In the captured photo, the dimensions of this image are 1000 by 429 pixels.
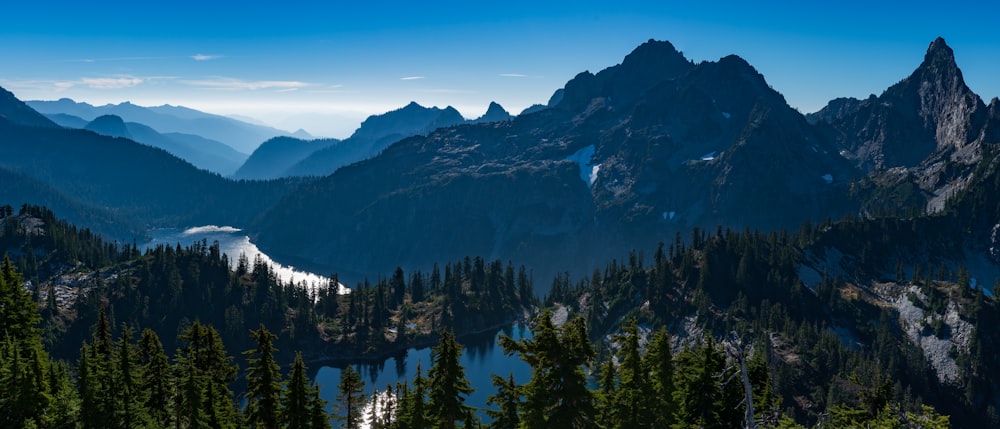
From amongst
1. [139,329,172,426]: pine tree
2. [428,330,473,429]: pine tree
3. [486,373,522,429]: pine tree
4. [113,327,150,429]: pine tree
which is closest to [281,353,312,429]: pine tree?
[428,330,473,429]: pine tree

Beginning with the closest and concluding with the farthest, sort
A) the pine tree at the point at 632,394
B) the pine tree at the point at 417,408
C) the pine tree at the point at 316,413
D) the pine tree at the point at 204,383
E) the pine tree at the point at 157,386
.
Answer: the pine tree at the point at 632,394
the pine tree at the point at 316,413
the pine tree at the point at 204,383
the pine tree at the point at 157,386
the pine tree at the point at 417,408

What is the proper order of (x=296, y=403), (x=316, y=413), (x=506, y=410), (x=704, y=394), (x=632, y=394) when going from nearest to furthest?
1. (x=704, y=394)
2. (x=632, y=394)
3. (x=506, y=410)
4. (x=296, y=403)
5. (x=316, y=413)

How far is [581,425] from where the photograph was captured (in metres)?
47.5

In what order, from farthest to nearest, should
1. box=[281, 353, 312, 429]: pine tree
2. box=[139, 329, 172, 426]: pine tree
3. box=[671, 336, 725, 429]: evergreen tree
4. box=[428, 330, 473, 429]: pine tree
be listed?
1. box=[139, 329, 172, 426]: pine tree
2. box=[428, 330, 473, 429]: pine tree
3. box=[281, 353, 312, 429]: pine tree
4. box=[671, 336, 725, 429]: evergreen tree

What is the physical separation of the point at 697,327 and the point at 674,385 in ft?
517

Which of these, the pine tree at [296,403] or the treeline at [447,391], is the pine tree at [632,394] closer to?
the treeline at [447,391]

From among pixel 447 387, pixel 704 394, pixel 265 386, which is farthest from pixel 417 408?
pixel 704 394

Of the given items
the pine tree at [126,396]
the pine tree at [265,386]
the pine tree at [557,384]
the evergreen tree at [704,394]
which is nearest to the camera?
the evergreen tree at [704,394]

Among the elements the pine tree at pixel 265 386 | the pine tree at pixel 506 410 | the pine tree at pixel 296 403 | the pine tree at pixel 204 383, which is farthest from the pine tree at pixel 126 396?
the pine tree at pixel 506 410

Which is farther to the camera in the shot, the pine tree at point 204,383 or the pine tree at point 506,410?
the pine tree at point 204,383

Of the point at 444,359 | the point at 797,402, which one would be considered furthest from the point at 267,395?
the point at 797,402

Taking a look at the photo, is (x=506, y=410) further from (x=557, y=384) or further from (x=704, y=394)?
(x=704, y=394)

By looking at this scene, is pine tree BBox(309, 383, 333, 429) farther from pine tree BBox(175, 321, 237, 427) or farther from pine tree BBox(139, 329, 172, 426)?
pine tree BBox(139, 329, 172, 426)

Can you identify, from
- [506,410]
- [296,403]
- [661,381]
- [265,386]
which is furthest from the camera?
[265,386]
